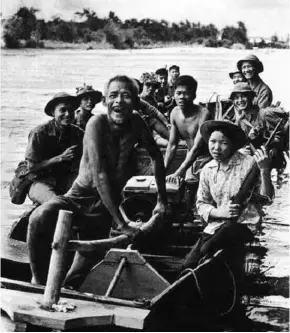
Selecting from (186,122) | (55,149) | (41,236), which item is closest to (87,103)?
(55,149)

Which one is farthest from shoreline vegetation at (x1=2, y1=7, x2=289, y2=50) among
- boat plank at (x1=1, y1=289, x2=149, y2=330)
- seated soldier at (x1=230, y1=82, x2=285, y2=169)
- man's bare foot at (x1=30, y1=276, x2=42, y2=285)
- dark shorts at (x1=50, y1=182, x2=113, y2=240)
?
boat plank at (x1=1, y1=289, x2=149, y2=330)

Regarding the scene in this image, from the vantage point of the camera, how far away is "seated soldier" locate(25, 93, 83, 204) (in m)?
5.52

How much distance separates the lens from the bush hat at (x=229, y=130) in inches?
202

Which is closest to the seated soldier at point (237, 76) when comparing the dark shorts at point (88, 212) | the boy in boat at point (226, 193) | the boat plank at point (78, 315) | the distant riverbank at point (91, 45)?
the distant riverbank at point (91, 45)

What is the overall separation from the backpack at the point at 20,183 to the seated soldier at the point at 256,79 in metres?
1.68

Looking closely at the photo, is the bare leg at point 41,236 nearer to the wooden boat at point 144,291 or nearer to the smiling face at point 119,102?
the wooden boat at point 144,291

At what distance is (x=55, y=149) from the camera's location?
5598mm

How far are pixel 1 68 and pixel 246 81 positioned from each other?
189 cm

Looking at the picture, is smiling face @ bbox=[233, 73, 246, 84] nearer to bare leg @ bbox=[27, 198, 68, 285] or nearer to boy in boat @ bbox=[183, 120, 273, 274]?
boy in boat @ bbox=[183, 120, 273, 274]

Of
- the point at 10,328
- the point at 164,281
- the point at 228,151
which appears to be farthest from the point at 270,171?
the point at 10,328

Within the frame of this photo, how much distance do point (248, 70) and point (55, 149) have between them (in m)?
1.49

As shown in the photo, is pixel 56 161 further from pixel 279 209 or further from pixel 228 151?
pixel 279 209

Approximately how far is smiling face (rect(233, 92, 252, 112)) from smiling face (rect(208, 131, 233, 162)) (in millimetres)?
433

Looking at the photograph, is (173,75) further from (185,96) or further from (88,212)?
(88,212)
